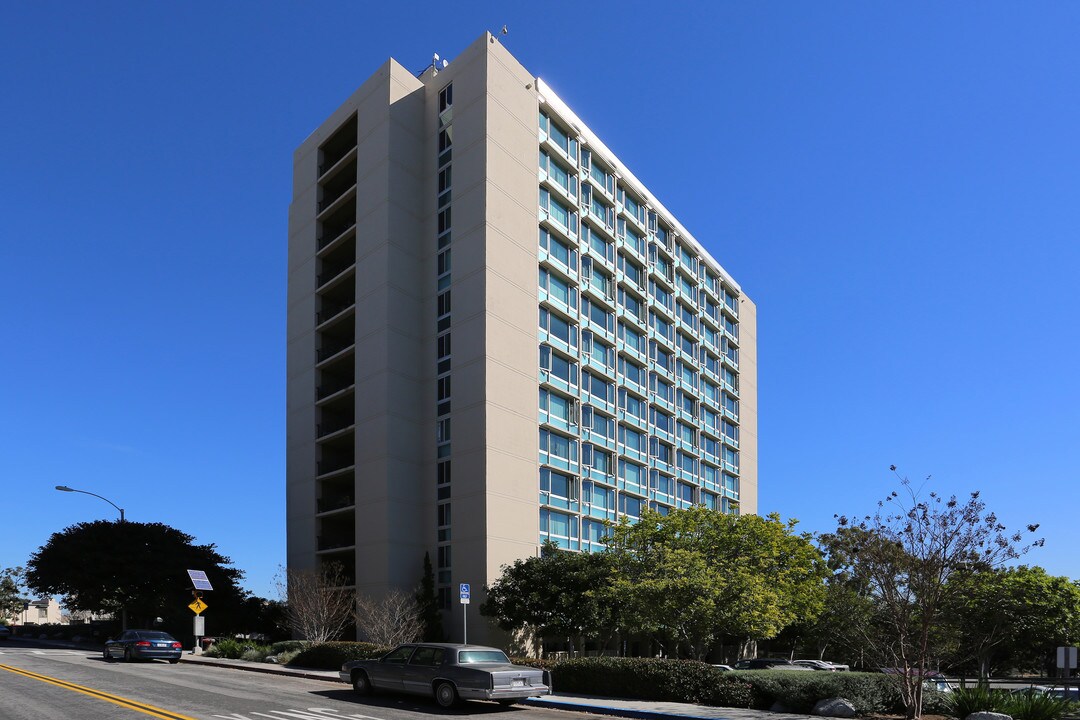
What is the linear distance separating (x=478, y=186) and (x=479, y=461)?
1496 cm

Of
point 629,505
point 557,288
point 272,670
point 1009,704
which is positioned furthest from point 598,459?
point 1009,704

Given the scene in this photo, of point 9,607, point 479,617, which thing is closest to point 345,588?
point 479,617

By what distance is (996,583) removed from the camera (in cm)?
1934

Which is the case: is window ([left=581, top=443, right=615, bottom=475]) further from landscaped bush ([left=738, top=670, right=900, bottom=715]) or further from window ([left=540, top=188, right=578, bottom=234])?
landscaped bush ([left=738, top=670, right=900, bottom=715])

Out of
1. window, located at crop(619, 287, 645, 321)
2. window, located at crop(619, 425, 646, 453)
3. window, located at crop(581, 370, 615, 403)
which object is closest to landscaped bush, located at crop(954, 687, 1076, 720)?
window, located at crop(581, 370, 615, 403)

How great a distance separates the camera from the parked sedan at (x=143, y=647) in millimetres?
35753

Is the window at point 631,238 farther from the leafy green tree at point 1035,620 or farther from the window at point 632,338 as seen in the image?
the leafy green tree at point 1035,620

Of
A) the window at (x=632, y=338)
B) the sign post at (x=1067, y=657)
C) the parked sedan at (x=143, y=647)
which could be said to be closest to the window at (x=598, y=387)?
the window at (x=632, y=338)

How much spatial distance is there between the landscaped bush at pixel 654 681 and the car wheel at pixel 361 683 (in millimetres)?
5092

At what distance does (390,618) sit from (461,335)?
597 inches

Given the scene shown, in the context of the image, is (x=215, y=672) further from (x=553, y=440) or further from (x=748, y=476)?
(x=748, y=476)

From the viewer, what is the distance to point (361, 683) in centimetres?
2352

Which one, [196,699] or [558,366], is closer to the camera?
[196,699]

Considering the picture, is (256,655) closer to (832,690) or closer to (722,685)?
(722,685)
